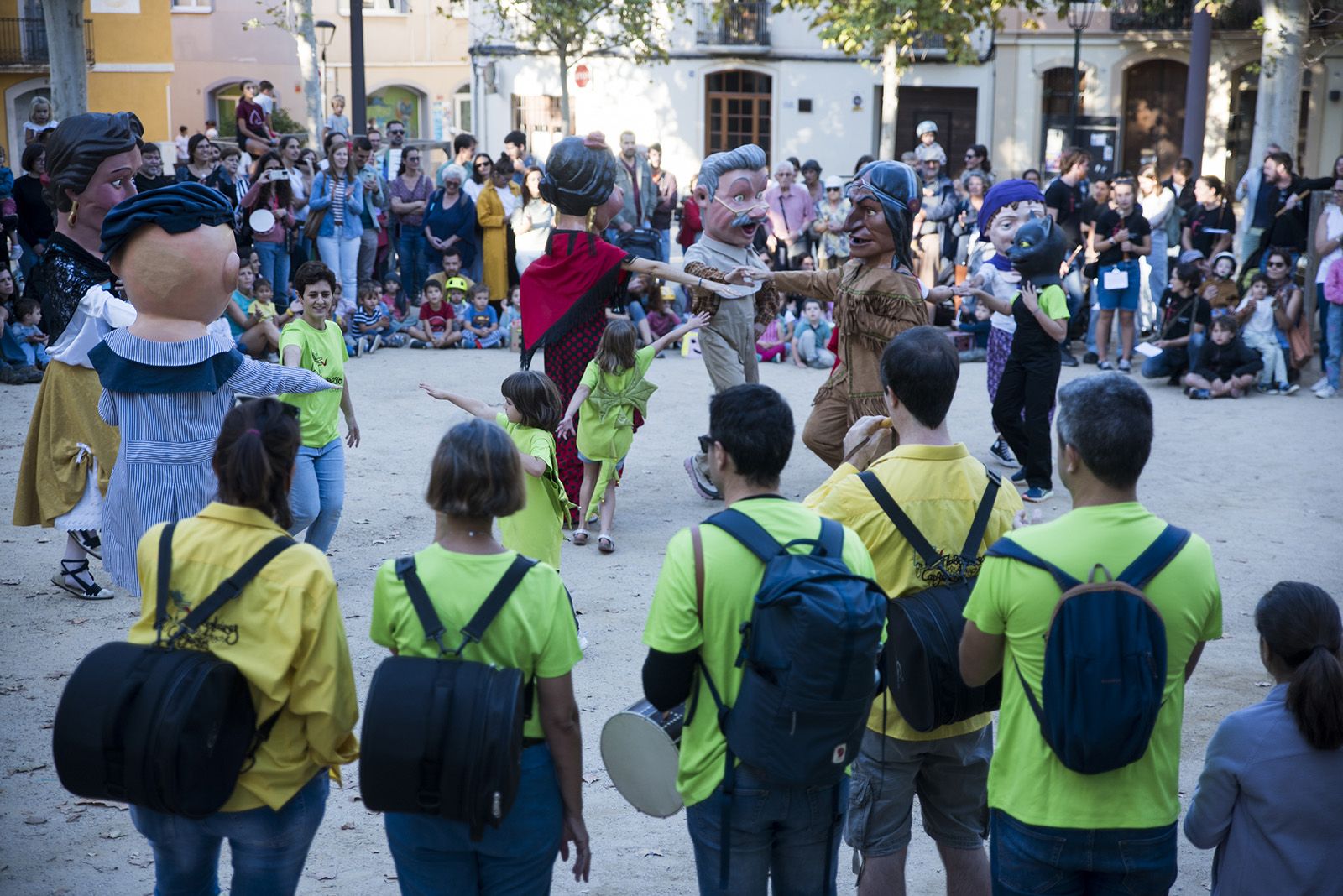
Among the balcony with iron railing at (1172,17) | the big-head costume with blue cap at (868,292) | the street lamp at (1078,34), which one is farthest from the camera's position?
the balcony with iron railing at (1172,17)

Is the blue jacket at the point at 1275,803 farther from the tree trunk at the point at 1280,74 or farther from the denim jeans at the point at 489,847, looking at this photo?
the tree trunk at the point at 1280,74

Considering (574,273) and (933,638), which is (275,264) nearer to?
(574,273)

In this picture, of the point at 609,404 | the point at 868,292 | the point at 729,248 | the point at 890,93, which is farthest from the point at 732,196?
the point at 890,93

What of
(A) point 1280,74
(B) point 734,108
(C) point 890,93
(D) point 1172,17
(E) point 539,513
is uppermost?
(D) point 1172,17

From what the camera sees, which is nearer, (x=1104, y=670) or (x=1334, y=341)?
(x=1104, y=670)

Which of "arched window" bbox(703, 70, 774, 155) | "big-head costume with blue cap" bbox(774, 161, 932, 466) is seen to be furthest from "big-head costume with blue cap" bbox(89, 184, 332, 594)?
"arched window" bbox(703, 70, 774, 155)

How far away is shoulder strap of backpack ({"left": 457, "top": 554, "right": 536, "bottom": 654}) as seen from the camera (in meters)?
2.72

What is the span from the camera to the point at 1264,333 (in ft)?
38.5

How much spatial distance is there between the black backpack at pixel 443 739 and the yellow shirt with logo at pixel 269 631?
23 cm

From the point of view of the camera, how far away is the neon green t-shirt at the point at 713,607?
2.78 meters

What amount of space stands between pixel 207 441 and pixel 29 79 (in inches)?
1143

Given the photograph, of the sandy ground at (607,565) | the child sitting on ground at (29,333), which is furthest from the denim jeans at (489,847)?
the child sitting on ground at (29,333)

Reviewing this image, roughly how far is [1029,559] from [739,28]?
30767 millimetres

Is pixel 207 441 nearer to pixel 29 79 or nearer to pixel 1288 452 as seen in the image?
pixel 1288 452
